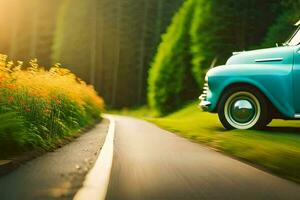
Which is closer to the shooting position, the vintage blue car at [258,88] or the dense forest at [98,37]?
the vintage blue car at [258,88]

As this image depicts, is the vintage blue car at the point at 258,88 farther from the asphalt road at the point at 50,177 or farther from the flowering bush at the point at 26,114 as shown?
the asphalt road at the point at 50,177

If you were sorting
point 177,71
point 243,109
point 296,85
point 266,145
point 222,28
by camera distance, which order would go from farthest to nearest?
point 177,71 → point 222,28 → point 243,109 → point 296,85 → point 266,145

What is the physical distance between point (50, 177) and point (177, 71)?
3129cm

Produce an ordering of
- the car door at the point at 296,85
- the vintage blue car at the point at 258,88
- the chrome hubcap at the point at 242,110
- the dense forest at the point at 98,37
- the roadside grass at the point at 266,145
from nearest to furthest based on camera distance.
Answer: the roadside grass at the point at 266,145
the car door at the point at 296,85
the vintage blue car at the point at 258,88
the chrome hubcap at the point at 242,110
the dense forest at the point at 98,37

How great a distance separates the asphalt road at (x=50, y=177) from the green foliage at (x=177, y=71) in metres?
28.5

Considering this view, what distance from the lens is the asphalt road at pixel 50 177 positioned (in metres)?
5.48

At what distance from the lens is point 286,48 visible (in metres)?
12.4

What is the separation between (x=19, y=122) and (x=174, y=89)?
2959 centimetres

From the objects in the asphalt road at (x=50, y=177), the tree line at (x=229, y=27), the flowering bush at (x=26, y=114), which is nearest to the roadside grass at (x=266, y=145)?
the asphalt road at (x=50, y=177)

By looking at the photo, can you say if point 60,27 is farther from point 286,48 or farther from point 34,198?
point 34,198

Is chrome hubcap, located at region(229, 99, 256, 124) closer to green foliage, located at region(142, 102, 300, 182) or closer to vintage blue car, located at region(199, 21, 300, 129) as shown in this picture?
vintage blue car, located at region(199, 21, 300, 129)

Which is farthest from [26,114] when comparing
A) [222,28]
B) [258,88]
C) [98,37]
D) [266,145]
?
[98,37]

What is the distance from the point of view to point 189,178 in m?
6.48

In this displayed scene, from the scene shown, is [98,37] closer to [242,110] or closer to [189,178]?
[242,110]
